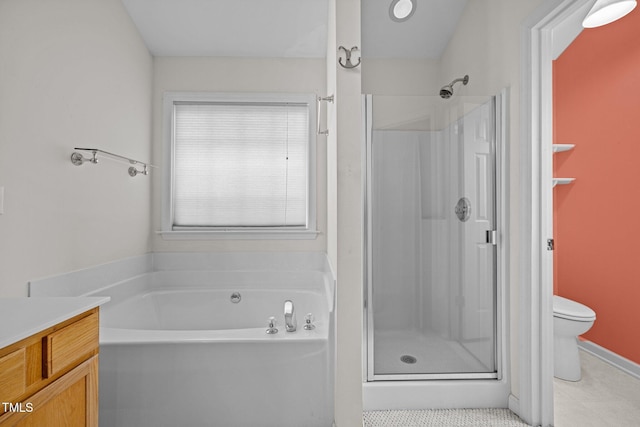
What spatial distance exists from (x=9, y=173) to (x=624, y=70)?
3588 millimetres

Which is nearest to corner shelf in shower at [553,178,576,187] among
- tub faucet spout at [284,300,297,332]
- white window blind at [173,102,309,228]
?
white window blind at [173,102,309,228]

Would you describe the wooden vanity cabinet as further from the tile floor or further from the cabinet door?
the tile floor

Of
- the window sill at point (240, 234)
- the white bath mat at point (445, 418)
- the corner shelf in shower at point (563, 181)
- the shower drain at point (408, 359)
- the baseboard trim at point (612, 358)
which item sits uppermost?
the corner shelf in shower at point (563, 181)

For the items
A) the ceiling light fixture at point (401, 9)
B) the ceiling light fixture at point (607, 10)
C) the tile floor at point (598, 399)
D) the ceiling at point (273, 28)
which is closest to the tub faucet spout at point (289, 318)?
the tile floor at point (598, 399)

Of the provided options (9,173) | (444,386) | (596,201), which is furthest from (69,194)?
(596,201)

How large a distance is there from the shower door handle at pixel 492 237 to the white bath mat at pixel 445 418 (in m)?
0.89

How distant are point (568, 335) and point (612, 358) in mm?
563

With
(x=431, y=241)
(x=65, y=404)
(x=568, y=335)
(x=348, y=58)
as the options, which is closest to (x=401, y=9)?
(x=348, y=58)

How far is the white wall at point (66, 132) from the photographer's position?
143cm

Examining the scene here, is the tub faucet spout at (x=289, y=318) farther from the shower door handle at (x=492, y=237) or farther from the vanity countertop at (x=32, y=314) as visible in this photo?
the shower door handle at (x=492, y=237)

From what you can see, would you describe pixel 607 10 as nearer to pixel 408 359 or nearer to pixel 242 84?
pixel 408 359

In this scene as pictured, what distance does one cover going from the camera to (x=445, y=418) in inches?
67.7

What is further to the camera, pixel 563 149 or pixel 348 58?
pixel 563 149

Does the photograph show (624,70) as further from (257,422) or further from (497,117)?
(257,422)
